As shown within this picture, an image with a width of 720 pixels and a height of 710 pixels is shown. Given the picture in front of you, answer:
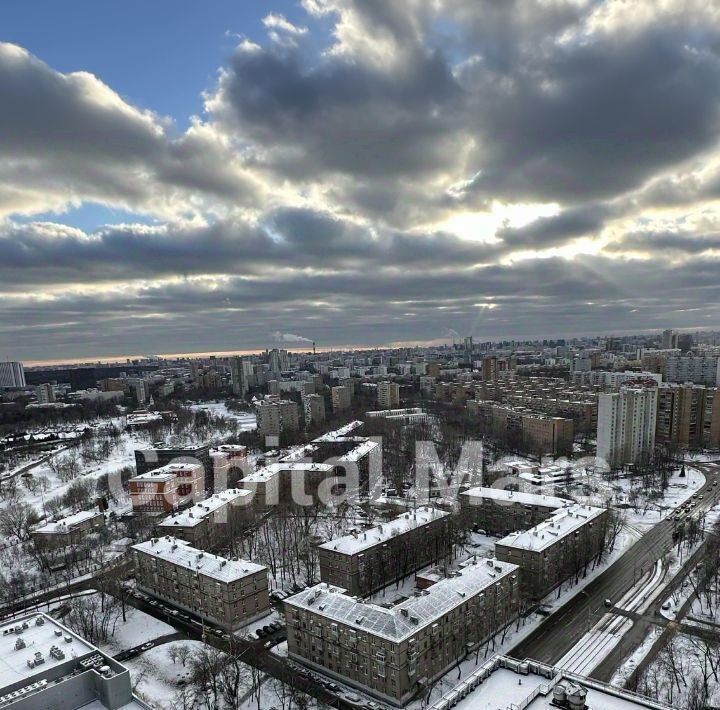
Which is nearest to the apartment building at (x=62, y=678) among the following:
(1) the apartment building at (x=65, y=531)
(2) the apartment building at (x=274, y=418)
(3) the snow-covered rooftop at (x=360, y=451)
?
(1) the apartment building at (x=65, y=531)

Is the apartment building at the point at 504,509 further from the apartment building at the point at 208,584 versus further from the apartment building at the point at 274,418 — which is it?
the apartment building at the point at 274,418

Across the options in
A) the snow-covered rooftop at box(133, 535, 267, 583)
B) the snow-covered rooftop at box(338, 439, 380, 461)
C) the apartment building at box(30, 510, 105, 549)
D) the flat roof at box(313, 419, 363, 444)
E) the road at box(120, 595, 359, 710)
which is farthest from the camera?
the flat roof at box(313, 419, 363, 444)

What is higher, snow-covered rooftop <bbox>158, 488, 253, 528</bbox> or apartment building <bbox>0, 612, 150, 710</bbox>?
apartment building <bbox>0, 612, 150, 710</bbox>

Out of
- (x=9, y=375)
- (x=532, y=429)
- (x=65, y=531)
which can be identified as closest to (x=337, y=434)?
(x=532, y=429)

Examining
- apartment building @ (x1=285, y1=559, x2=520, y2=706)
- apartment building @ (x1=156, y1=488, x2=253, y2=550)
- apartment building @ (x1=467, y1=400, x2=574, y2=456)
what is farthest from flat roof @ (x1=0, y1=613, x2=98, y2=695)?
apartment building @ (x1=467, y1=400, x2=574, y2=456)

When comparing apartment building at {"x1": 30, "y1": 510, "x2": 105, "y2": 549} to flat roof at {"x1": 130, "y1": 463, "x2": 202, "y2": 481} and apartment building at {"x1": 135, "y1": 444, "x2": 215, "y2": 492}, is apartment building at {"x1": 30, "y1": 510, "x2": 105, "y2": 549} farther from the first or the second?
apartment building at {"x1": 135, "y1": 444, "x2": 215, "y2": 492}

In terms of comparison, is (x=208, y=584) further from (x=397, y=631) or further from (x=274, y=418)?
(x=274, y=418)
